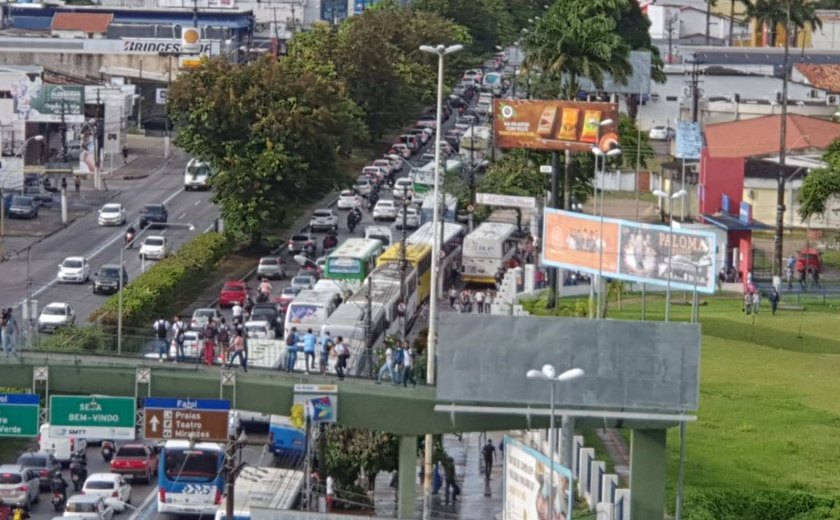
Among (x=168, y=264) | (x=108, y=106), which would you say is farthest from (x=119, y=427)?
(x=108, y=106)

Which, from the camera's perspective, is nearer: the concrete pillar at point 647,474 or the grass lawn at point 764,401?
the concrete pillar at point 647,474

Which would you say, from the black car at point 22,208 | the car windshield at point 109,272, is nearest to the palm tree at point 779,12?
the black car at point 22,208

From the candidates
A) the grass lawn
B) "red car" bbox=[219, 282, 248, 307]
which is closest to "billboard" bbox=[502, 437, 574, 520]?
the grass lawn

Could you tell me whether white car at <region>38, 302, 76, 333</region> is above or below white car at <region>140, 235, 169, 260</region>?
below

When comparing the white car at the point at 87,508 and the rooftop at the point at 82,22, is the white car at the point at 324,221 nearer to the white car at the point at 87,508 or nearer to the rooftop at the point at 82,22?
the white car at the point at 87,508

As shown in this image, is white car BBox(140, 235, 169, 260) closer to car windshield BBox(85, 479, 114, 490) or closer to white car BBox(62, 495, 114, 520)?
car windshield BBox(85, 479, 114, 490)

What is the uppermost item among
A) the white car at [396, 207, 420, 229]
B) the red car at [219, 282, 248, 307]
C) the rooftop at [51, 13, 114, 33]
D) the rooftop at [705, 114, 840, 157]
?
the rooftop at [51, 13, 114, 33]

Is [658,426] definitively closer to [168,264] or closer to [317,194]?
[168,264]
